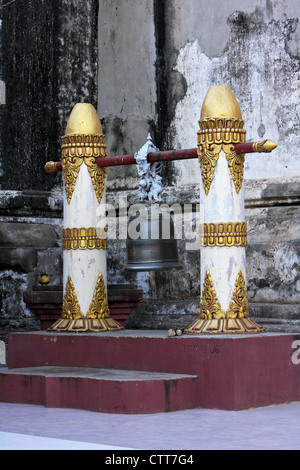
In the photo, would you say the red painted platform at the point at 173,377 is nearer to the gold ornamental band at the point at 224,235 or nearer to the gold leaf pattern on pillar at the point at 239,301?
the gold leaf pattern on pillar at the point at 239,301

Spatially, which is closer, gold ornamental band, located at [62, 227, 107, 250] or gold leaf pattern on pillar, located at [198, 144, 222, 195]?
gold leaf pattern on pillar, located at [198, 144, 222, 195]

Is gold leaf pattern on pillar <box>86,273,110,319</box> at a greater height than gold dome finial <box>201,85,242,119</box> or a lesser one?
lesser

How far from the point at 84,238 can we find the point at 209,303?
1173 mm

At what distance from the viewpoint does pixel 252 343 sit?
5754 millimetres

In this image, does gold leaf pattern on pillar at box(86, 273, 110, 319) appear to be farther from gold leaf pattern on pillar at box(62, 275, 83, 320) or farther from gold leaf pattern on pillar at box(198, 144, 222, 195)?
gold leaf pattern on pillar at box(198, 144, 222, 195)

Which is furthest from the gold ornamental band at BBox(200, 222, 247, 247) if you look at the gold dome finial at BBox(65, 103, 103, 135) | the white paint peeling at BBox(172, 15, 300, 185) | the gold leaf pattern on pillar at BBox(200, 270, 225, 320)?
the white paint peeling at BBox(172, 15, 300, 185)

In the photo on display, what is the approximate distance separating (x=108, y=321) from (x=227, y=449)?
2.62 metres

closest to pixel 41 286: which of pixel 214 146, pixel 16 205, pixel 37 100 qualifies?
pixel 16 205

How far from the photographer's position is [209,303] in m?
6.11

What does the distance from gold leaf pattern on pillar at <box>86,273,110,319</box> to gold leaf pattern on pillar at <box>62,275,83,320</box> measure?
0.27 ft

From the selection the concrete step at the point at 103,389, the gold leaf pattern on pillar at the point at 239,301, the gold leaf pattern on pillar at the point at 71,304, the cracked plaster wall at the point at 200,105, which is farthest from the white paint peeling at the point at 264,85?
the concrete step at the point at 103,389

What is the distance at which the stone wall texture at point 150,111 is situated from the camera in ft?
25.4

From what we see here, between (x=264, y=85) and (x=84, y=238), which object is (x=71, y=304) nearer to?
(x=84, y=238)

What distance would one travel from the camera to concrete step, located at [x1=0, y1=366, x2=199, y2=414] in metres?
5.53
